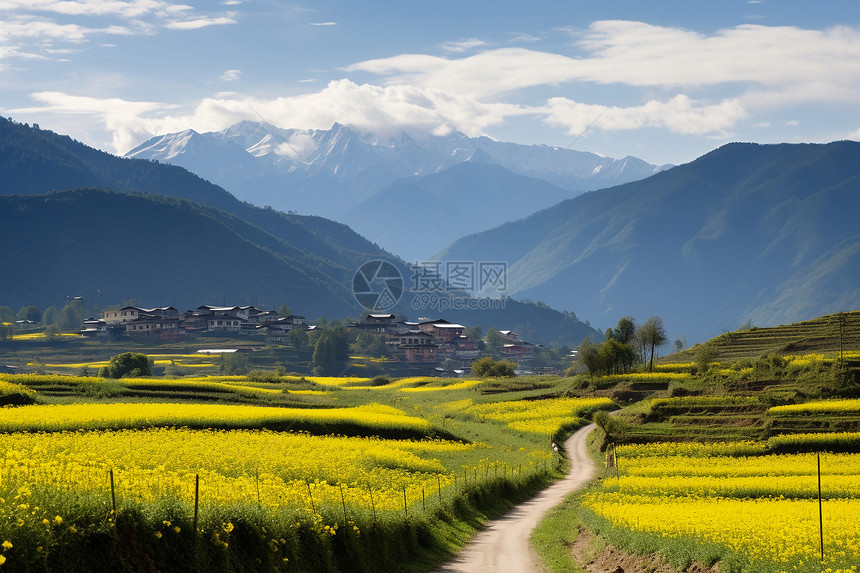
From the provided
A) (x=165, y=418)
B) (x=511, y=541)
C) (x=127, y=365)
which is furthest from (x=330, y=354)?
(x=511, y=541)

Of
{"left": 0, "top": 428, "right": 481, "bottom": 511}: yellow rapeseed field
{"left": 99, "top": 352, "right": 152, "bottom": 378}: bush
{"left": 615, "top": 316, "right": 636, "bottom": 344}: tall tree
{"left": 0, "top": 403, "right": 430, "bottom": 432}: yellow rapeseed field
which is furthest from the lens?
{"left": 615, "top": 316, "right": 636, "bottom": 344}: tall tree

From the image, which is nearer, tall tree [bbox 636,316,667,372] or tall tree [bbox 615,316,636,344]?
tall tree [bbox 636,316,667,372]

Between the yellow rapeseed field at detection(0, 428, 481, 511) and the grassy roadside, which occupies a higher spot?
the yellow rapeseed field at detection(0, 428, 481, 511)

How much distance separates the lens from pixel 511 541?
30.3 m

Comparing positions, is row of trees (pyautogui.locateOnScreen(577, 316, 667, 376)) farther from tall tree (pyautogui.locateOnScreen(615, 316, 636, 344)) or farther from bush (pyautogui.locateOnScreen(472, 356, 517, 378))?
bush (pyautogui.locateOnScreen(472, 356, 517, 378))

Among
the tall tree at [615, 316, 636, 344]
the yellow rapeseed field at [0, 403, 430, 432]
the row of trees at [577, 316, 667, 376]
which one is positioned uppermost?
the tall tree at [615, 316, 636, 344]

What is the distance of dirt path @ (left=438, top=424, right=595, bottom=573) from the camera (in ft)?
84.2

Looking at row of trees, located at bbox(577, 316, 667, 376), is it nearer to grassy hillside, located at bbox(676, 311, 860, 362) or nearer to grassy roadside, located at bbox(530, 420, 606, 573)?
grassy hillside, located at bbox(676, 311, 860, 362)

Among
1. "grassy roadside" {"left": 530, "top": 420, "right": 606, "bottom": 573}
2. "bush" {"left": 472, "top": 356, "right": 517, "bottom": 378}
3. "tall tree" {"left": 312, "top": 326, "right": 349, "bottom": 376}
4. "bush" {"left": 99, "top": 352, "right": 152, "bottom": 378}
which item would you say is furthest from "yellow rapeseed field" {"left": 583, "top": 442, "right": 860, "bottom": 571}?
"tall tree" {"left": 312, "top": 326, "right": 349, "bottom": 376}

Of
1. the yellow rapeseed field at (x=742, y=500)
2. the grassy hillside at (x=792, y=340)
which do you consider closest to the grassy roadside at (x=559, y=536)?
the yellow rapeseed field at (x=742, y=500)

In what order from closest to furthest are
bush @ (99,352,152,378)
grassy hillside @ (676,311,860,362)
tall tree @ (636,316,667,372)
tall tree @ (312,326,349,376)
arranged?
1. grassy hillside @ (676,311,860,362)
2. tall tree @ (636,316,667,372)
3. bush @ (99,352,152,378)
4. tall tree @ (312,326,349,376)

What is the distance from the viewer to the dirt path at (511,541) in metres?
25.7

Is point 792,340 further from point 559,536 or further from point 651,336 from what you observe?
point 559,536

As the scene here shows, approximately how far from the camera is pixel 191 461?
36.1 meters
